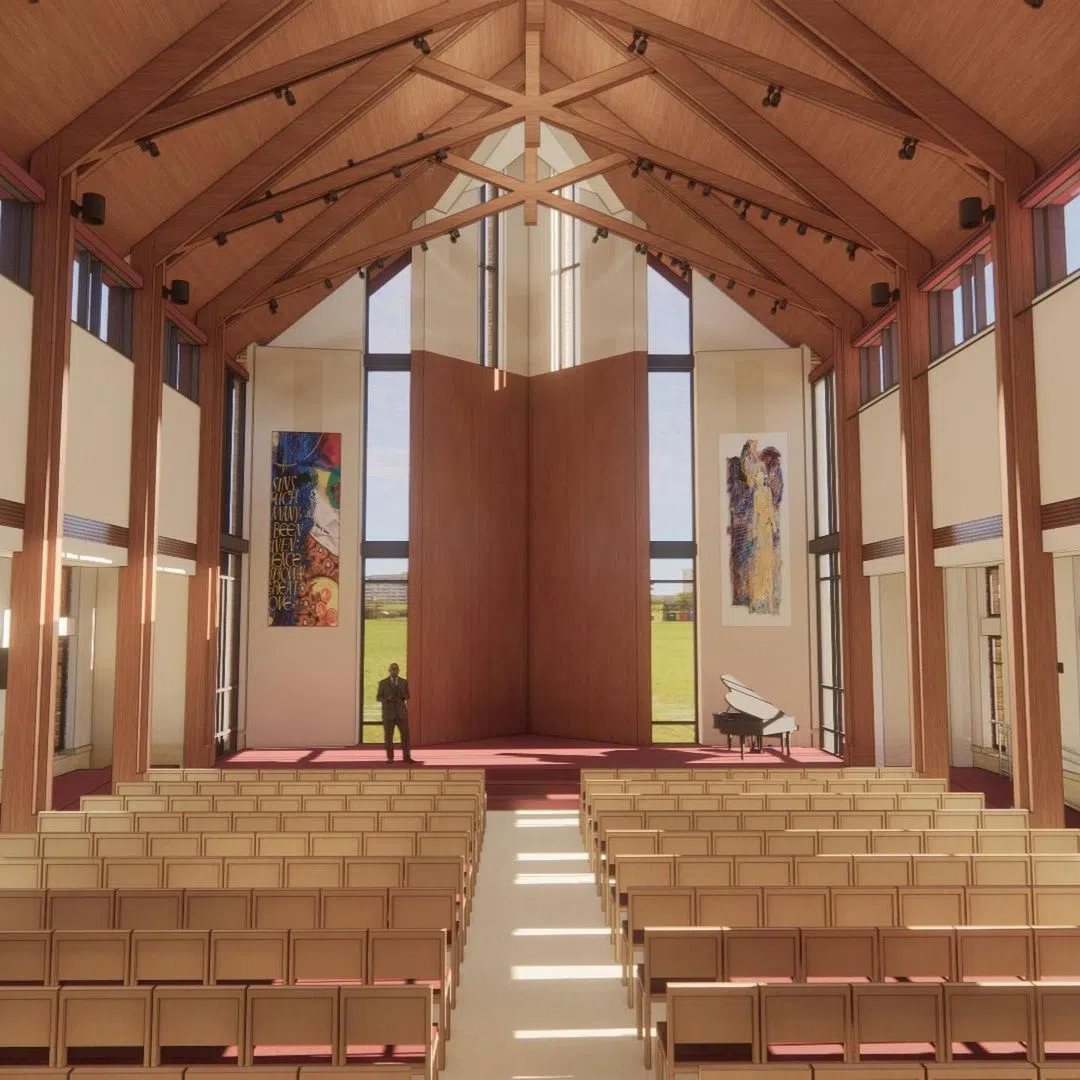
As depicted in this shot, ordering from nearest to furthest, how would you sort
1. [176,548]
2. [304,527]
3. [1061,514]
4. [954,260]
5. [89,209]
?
[1061,514], [89,209], [954,260], [176,548], [304,527]

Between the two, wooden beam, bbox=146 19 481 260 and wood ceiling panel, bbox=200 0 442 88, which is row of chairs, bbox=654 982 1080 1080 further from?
wooden beam, bbox=146 19 481 260

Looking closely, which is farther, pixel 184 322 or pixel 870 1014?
pixel 184 322

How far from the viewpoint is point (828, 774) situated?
11.3 m

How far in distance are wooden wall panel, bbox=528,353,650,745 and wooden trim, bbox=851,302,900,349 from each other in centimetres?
363

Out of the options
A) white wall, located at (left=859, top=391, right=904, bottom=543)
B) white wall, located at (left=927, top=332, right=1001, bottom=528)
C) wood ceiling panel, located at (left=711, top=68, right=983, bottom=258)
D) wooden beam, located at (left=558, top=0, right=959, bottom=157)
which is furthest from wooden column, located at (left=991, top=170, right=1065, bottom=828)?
white wall, located at (left=859, top=391, right=904, bottom=543)

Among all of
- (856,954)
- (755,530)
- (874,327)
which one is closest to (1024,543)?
(874,327)

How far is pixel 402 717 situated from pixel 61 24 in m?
9.13

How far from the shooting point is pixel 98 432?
11.2 meters

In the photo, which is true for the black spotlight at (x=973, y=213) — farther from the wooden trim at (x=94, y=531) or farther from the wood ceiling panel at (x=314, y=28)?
the wooden trim at (x=94, y=531)

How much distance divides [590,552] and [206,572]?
6.25 metres

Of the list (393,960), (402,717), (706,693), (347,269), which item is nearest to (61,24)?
(347,269)

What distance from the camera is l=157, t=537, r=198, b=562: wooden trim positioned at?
1318 centimetres

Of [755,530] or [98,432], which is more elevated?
[98,432]

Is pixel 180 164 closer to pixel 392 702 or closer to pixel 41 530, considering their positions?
pixel 41 530
